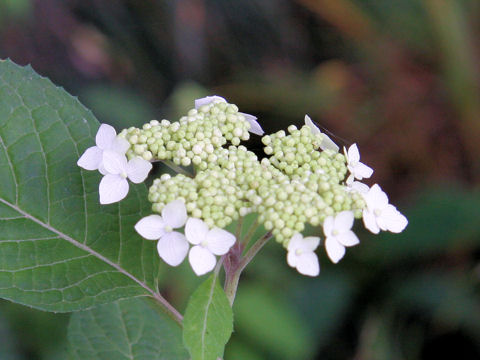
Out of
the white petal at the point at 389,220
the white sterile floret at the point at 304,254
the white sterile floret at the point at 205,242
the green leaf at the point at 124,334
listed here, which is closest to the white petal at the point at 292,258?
the white sterile floret at the point at 304,254

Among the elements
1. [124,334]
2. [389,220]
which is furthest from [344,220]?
[124,334]

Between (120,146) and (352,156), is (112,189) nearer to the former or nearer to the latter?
(120,146)

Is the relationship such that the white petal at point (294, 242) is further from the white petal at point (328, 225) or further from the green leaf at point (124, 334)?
the green leaf at point (124, 334)

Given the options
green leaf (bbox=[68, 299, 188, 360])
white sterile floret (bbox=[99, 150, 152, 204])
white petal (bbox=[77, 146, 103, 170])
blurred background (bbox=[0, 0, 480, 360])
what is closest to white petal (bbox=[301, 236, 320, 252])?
white sterile floret (bbox=[99, 150, 152, 204])

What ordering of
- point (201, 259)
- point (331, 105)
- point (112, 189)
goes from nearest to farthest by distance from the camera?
point (201, 259) → point (112, 189) → point (331, 105)

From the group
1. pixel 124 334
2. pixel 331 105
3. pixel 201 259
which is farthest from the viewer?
pixel 331 105

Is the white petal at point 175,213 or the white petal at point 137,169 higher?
the white petal at point 137,169
